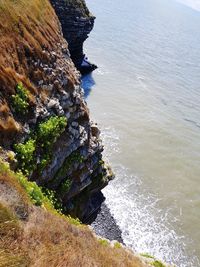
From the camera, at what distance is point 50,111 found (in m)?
24.0

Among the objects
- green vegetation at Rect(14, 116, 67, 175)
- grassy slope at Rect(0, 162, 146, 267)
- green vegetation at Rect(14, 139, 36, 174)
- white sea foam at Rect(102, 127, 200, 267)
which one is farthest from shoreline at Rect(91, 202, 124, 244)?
grassy slope at Rect(0, 162, 146, 267)

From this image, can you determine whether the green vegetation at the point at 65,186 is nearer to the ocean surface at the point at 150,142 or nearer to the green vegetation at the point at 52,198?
the green vegetation at the point at 52,198

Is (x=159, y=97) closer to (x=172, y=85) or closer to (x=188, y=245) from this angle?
(x=172, y=85)

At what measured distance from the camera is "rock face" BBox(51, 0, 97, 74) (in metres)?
60.0

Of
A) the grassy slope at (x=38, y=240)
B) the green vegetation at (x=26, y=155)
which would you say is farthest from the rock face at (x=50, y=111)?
the grassy slope at (x=38, y=240)

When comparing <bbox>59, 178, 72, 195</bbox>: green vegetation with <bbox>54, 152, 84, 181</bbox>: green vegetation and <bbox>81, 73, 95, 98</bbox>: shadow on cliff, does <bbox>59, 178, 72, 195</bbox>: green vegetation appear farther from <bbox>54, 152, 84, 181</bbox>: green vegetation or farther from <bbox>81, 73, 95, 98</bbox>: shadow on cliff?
<bbox>81, 73, 95, 98</bbox>: shadow on cliff

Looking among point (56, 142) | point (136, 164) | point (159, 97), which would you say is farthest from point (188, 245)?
point (159, 97)

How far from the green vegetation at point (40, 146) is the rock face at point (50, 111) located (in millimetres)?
85

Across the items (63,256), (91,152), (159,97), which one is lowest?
(159,97)

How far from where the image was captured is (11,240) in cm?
1141

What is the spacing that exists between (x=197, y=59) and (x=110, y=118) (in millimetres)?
73335

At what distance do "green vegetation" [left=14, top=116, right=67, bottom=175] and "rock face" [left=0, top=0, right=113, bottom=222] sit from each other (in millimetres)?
85

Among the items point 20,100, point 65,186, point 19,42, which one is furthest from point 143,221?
point 19,42

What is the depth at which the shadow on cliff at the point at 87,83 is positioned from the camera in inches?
2618
